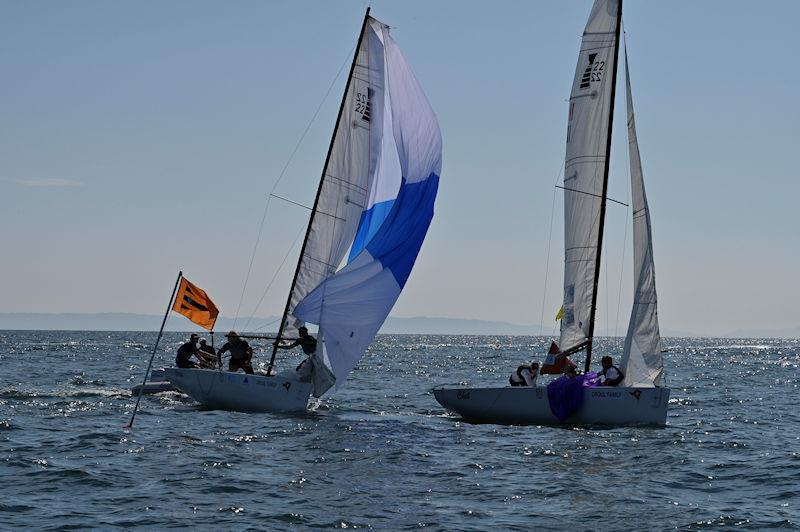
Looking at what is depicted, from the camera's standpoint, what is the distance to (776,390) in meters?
48.8

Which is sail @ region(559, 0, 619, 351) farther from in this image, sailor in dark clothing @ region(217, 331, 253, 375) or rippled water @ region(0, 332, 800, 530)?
sailor in dark clothing @ region(217, 331, 253, 375)

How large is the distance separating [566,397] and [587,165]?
6860mm

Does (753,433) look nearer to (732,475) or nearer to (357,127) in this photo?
(732,475)

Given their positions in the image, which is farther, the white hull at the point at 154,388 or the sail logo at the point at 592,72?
the white hull at the point at 154,388

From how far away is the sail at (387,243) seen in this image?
29.0 m

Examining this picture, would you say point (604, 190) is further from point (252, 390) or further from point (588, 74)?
point (252, 390)

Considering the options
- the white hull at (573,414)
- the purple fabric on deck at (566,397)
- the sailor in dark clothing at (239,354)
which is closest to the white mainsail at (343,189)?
the sailor in dark clothing at (239,354)

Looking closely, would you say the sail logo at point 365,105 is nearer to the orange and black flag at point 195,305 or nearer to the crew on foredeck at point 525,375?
the orange and black flag at point 195,305

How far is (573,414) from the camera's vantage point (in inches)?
1081

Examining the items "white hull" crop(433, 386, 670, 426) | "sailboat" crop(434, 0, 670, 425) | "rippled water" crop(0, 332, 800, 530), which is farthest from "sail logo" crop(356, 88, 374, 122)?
"rippled water" crop(0, 332, 800, 530)

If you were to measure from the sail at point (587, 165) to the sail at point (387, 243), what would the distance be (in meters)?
3.95

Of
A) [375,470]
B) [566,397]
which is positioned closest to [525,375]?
[566,397]

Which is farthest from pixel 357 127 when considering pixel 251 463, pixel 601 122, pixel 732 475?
pixel 732 475

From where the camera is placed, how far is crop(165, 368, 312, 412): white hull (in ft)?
95.5
